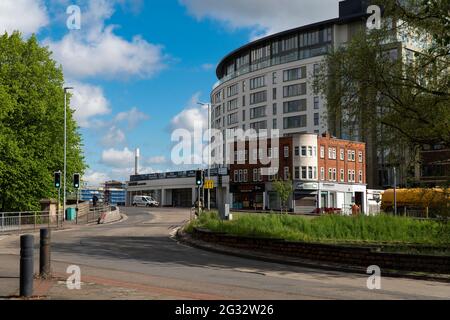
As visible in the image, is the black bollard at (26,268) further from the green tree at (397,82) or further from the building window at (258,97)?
the building window at (258,97)

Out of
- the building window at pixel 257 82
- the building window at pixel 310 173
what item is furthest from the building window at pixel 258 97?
the building window at pixel 310 173

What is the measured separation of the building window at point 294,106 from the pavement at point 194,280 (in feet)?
263

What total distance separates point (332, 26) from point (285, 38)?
9967 mm

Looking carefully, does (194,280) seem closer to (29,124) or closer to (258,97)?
(29,124)

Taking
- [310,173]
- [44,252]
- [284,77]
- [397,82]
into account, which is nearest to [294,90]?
[284,77]

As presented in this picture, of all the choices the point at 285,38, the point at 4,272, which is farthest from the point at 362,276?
the point at 285,38

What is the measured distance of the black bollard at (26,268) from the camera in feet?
30.7

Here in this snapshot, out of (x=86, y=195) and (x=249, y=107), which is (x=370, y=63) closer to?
(x=249, y=107)

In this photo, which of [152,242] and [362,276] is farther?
[152,242]

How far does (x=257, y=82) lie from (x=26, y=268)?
96.6m

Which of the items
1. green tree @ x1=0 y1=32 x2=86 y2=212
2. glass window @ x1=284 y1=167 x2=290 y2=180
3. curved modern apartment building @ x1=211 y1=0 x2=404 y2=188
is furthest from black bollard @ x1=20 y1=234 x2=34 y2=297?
curved modern apartment building @ x1=211 y1=0 x2=404 y2=188

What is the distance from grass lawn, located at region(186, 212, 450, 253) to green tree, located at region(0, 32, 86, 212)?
19.4 meters

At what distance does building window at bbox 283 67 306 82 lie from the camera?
316 ft
